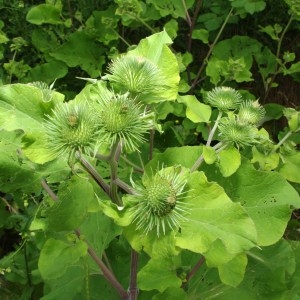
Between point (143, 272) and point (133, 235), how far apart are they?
233 millimetres

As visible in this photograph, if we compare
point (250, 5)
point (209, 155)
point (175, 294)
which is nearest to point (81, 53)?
point (250, 5)

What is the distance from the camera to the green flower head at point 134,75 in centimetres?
113

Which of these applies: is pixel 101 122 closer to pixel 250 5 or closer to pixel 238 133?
pixel 238 133

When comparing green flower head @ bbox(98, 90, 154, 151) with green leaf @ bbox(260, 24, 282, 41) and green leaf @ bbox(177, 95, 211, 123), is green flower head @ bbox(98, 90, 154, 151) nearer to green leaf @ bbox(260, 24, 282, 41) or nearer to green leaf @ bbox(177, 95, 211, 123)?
green leaf @ bbox(177, 95, 211, 123)

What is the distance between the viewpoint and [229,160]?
1357mm

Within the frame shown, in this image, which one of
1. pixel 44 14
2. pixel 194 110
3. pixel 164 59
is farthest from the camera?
pixel 44 14

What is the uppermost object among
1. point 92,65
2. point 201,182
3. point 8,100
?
point 8,100

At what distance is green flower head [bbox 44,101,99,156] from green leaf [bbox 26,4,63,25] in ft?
5.18

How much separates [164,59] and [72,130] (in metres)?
0.37

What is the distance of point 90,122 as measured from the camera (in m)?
1.05

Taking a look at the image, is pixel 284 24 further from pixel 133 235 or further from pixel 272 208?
pixel 133 235

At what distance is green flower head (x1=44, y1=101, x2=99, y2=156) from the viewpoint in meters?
1.04

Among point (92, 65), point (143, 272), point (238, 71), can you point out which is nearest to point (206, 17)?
point (238, 71)

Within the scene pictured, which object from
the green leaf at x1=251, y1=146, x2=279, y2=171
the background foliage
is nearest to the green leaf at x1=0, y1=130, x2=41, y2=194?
the background foliage
